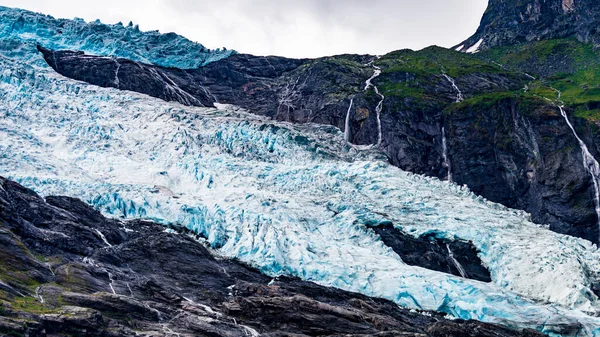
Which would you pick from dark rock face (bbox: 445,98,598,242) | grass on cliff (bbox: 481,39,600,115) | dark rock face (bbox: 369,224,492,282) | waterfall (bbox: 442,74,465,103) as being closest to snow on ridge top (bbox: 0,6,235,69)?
waterfall (bbox: 442,74,465,103)

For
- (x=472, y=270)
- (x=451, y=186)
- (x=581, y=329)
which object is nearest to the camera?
(x=581, y=329)

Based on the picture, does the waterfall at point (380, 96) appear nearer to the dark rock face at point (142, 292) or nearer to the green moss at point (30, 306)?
the dark rock face at point (142, 292)

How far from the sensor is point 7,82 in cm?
6009

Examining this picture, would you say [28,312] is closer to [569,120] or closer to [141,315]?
[141,315]

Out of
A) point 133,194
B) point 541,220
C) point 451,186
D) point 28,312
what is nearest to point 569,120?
point 541,220

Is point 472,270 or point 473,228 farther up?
point 473,228

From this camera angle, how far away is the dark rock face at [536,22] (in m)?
98.1

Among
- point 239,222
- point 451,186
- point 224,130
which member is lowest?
point 239,222

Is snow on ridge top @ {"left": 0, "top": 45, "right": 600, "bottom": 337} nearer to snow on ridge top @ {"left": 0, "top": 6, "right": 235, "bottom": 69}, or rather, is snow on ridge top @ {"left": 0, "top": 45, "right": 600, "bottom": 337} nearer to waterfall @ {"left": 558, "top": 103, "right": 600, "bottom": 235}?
waterfall @ {"left": 558, "top": 103, "right": 600, "bottom": 235}

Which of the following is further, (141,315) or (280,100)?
(280,100)

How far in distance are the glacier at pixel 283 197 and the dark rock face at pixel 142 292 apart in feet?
8.05

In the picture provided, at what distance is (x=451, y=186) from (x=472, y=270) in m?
12.7

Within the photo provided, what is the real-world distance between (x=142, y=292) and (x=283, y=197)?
17.4m

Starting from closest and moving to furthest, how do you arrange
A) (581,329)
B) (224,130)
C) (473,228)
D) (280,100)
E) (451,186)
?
(581,329) < (473,228) < (451,186) < (224,130) < (280,100)
